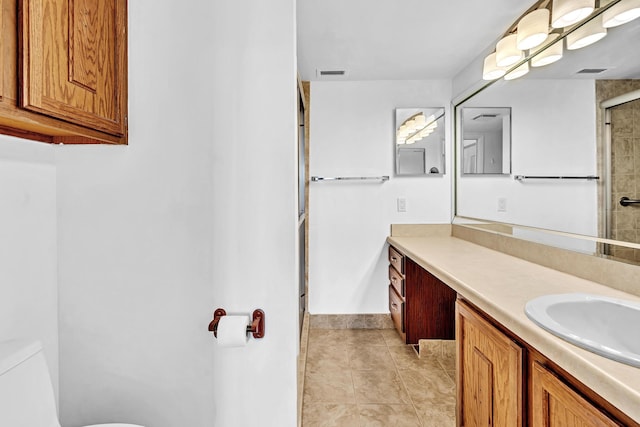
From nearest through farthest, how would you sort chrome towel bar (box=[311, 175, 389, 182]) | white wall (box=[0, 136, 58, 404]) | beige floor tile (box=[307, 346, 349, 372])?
white wall (box=[0, 136, 58, 404]), beige floor tile (box=[307, 346, 349, 372]), chrome towel bar (box=[311, 175, 389, 182])

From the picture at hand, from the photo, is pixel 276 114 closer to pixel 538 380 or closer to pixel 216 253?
pixel 216 253

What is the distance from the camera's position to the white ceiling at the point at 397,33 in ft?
6.59

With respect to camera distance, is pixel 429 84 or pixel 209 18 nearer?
pixel 209 18

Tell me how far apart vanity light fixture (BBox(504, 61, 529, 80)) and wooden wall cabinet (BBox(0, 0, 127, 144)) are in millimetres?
2024

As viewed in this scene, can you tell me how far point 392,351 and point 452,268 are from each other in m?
1.23

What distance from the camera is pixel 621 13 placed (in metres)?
1.36

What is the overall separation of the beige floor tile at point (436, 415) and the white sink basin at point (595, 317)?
1052 millimetres

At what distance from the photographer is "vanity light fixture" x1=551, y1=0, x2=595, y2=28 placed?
5.01 feet

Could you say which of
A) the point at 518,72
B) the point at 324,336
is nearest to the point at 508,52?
the point at 518,72

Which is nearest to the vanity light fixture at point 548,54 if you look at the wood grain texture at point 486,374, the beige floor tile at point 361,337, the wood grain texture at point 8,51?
the wood grain texture at point 486,374

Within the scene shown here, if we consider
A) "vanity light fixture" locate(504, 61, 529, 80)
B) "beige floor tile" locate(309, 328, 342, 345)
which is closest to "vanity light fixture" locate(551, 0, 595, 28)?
"vanity light fixture" locate(504, 61, 529, 80)

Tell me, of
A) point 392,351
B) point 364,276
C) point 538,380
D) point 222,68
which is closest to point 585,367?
point 538,380

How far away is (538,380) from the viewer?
3.42ft

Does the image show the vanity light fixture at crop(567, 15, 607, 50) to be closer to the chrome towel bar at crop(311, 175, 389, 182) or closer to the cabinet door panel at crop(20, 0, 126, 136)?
the chrome towel bar at crop(311, 175, 389, 182)
